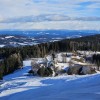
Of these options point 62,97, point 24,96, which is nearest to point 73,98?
point 62,97

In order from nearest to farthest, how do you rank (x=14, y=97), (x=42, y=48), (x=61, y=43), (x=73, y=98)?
(x=73, y=98) → (x=14, y=97) → (x=42, y=48) → (x=61, y=43)

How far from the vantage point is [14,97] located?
91.4 ft

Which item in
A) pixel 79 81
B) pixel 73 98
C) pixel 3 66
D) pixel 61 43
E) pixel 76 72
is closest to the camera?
pixel 73 98

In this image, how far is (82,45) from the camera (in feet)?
438

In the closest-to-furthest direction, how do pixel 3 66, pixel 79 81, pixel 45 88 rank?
pixel 45 88
pixel 79 81
pixel 3 66

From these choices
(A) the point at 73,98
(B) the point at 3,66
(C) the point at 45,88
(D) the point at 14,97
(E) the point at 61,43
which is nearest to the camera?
(A) the point at 73,98

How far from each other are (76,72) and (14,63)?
23.5 metres

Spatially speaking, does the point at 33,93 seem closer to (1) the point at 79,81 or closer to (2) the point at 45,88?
(2) the point at 45,88

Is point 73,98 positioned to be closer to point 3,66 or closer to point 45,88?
point 45,88

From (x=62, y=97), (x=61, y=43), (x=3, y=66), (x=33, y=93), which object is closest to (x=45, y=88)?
(x=33, y=93)

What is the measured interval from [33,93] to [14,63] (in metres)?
54.2

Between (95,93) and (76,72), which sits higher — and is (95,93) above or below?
above

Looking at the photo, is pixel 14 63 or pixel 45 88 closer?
pixel 45 88

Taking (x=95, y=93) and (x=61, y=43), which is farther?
(x=61, y=43)
